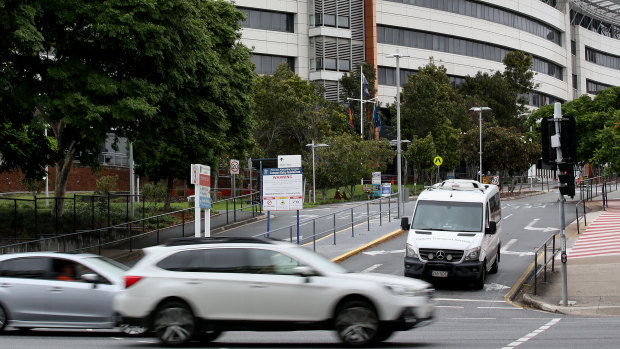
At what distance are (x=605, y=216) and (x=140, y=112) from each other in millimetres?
23981

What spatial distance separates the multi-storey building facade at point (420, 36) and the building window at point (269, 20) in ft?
0.31

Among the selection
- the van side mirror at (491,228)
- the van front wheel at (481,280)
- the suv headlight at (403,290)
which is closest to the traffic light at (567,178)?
the van side mirror at (491,228)

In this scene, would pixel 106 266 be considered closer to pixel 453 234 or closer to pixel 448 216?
pixel 453 234

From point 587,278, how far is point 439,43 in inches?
2585

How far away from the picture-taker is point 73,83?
25.7m

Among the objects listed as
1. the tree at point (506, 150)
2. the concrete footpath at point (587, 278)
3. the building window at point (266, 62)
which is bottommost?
the concrete footpath at point (587, 278)

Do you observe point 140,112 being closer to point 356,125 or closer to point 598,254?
point 598,254

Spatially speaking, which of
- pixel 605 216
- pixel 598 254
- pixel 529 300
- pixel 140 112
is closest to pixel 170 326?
pixel 529 300

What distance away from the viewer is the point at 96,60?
2725 cm

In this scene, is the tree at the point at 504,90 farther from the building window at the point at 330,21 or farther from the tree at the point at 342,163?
the tree at the point at 342,163

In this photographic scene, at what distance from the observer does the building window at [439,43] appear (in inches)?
3194

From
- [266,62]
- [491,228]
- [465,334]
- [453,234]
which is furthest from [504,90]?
[465,334]

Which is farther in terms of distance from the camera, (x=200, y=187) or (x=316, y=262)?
(x=200, y=187)

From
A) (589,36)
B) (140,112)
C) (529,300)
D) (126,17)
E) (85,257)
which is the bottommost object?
(529,300)
